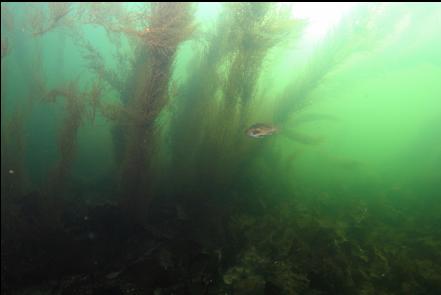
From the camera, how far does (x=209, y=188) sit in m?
6.26

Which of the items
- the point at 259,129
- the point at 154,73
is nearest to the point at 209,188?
the point at 259,129

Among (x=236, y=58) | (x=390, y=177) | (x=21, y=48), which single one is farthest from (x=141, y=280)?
(x=21, y=48)

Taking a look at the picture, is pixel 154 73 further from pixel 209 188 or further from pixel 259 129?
pixel 209 188

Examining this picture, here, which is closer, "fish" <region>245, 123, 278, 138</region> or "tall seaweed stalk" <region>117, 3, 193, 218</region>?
"fish" <region>245, 123, 278, 138</region>

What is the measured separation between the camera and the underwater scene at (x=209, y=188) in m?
4.45

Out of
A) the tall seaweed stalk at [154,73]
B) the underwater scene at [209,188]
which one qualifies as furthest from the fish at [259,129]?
the tall seaweed stalk at [154,73]

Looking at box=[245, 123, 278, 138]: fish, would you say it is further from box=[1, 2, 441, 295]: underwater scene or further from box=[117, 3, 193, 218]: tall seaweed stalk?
box=[117, 3, 193, 218]: tall seaweed stalk

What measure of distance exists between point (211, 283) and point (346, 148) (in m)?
14.0

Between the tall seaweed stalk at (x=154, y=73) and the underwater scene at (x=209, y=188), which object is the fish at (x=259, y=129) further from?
the tall seaweed stalk at (x=154, y=73)

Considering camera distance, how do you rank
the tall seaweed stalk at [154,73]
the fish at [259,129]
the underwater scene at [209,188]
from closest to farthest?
the underwater scene at [209,188] → the fish at [259,129] → the tall seaweed stalk at [154,73]

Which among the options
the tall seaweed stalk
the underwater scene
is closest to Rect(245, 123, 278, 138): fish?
the underwater scene

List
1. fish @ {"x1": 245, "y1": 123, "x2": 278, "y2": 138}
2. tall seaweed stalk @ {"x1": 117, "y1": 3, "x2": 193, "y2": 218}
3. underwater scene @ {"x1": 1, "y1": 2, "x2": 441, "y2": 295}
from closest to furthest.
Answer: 1. underwater scene @ {"x1": 1, "y1": 2, "x2": 441, "y2": 295}
2. fish @ {"x1": 245, "y1": 123, "x2": 278, "y2": 138}
3. tall seaweed stalk @ {"x1": 117, "y1": 3, "x2": 193, "y2": 218}

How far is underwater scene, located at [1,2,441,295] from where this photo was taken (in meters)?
4.45

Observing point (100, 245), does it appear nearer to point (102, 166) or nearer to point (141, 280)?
point (141, 280)
